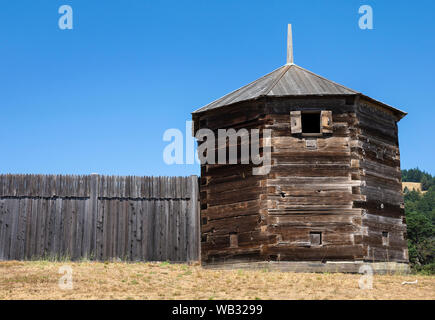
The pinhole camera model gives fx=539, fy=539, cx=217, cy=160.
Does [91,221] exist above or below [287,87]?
below

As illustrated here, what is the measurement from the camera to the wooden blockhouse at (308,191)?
16.5 metres

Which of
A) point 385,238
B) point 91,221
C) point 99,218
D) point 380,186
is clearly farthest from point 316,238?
point 91,221

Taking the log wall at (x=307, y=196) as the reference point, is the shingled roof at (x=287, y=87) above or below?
above

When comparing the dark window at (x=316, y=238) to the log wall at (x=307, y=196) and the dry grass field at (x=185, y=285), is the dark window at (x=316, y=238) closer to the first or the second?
the log wall at (x=307, y=196)

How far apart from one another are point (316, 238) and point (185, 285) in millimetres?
5281

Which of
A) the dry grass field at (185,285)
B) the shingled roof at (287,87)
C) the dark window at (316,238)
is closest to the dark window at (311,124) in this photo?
the shingled roof at (287,87)

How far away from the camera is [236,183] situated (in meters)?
17.6

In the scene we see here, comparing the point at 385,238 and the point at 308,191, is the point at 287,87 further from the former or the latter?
the point at 385,238

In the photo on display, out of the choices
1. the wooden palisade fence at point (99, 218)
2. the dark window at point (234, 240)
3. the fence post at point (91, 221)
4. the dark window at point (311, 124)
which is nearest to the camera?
the dark window at point (234, 240)

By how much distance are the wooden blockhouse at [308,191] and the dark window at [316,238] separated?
0.03m

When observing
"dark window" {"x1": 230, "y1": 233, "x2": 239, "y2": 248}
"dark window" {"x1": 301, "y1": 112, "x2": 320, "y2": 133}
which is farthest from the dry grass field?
"dark window" {"x1": 301, "y1": 112, "x2": 320, "y2": 133}

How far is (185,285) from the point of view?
13.0m
